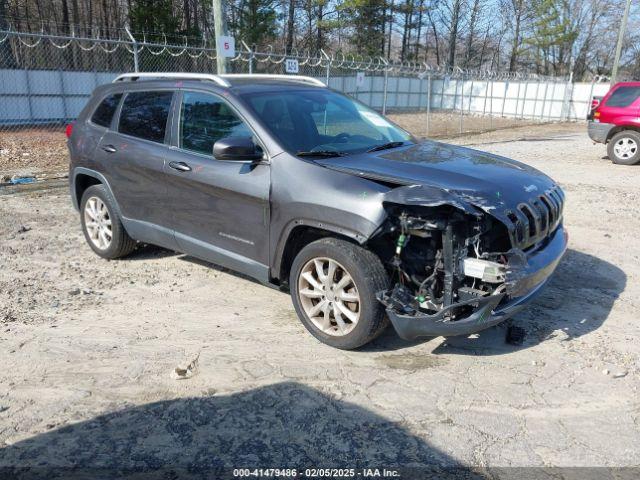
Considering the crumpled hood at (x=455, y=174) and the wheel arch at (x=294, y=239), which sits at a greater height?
the crumpled hood at (x=455, y=174)

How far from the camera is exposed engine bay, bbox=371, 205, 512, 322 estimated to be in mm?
3418

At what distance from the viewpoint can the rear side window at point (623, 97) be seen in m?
12.1

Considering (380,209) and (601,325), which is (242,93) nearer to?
(380,209)

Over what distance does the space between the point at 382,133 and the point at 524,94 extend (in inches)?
1125


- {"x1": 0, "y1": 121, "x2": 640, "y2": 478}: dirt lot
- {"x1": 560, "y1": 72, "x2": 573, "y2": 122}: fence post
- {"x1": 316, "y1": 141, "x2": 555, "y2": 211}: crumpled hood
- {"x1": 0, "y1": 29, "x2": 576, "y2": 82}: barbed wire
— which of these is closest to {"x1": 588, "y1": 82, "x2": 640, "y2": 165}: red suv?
{"x1": 0, "y1": 29, "x2": 576, "y2": 82}: barbed wire

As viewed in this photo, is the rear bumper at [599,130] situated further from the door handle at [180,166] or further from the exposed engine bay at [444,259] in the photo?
the door handle at [180,166]

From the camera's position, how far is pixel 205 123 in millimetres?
4652

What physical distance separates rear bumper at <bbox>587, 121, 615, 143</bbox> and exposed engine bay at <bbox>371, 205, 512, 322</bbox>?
1058cm

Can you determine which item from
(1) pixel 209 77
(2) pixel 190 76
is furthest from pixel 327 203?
(2) pixel 190 76

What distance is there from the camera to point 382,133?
4938 mm

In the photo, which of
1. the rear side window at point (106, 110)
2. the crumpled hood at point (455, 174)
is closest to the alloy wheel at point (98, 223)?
the rear side window at point (106, 110)

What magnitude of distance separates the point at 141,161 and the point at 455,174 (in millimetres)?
2810

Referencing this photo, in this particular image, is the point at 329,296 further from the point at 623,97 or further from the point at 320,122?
the point at 623,97

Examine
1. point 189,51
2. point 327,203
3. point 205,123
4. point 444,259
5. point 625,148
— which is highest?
point 189,51
